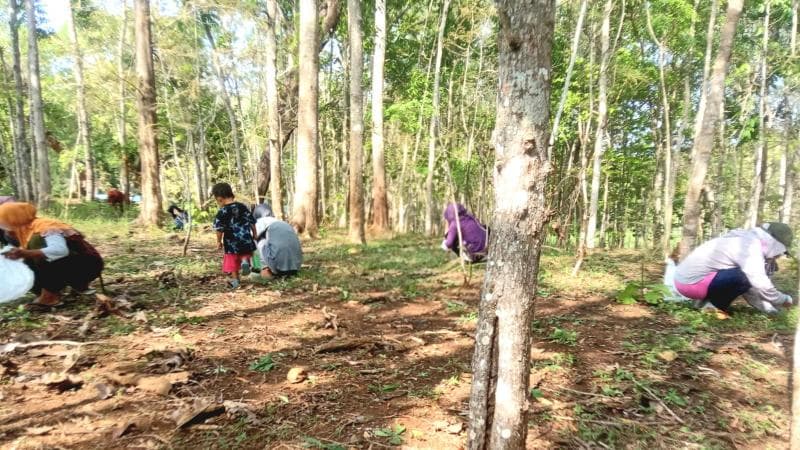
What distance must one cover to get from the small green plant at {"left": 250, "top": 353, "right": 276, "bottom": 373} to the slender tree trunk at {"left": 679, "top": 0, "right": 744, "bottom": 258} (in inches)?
235

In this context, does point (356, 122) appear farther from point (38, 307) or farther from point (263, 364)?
point (263, 364)

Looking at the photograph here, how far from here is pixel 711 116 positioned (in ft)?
18.8

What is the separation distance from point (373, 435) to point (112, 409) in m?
1.63

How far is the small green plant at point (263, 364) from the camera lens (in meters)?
3.25

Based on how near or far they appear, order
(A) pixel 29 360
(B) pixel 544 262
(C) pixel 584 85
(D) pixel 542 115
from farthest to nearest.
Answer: (C) pixel 584 85 → (B) pixel 544 262 → (A) pixel 29 360 → (D) pixel 542 115

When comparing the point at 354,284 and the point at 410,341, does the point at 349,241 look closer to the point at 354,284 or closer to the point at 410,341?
the point at 354,284

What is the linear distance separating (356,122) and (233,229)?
4786 millimetres

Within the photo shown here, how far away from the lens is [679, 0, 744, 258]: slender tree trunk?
570 cm

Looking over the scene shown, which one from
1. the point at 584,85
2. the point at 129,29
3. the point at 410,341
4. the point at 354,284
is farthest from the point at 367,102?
the point at 410,341

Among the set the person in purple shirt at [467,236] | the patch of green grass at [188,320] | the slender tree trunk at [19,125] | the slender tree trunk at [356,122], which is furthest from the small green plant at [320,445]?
the slender tree trunk at [19,125]

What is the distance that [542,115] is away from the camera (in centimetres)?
177

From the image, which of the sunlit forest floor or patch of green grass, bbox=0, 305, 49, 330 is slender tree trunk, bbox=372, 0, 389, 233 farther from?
patch of green grass, bbox=0, 305, 49, 330

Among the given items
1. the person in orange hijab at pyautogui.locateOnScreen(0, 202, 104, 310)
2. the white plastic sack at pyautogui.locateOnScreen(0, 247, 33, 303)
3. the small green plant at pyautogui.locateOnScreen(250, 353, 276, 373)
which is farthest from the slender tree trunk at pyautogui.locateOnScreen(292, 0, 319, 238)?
the small green plant at pyautogui.locateOnScreen(250, 353, 276, 373)

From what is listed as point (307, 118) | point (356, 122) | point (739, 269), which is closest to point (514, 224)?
point (739, 269)
